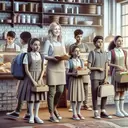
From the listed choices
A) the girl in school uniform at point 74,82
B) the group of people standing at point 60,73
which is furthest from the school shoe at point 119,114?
the girl in school uniform at point 74,82

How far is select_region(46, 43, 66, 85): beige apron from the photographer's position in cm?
529

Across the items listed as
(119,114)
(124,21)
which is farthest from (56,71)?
(124,21)

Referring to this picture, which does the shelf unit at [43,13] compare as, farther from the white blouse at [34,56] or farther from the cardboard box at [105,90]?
the cardboard box at [105,90]

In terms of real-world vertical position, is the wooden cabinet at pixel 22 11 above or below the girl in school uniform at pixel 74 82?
above

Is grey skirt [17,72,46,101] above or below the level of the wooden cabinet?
below

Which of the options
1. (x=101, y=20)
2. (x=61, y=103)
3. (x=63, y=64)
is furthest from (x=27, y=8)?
(x=63, y=64)

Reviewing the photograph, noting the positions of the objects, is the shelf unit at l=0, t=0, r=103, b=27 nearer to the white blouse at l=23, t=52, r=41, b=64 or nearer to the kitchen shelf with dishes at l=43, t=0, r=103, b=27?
the kitchen shelf with dishes at l=43, t=0, r=103, b=27

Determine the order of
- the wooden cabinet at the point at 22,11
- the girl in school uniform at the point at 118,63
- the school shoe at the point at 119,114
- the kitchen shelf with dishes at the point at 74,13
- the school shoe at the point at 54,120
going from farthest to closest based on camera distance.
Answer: the kitchen shelf with dishes at the point at 74,13, the wooden cabinet at the point at 22,11, the school shoe at the point at 119,114, the girl in school uniform at the point at 118,63, the school shoe at the point at 54,120

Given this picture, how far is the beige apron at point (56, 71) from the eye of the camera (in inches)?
208

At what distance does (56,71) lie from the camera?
5312 mm

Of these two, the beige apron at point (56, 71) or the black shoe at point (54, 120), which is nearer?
the beige apron at point (56, 71)

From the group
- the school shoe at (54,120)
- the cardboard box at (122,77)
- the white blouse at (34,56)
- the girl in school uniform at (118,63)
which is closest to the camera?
the white blouse at (34,56)

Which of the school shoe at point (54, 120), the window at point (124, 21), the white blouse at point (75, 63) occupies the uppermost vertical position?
the window at point (124, 21)

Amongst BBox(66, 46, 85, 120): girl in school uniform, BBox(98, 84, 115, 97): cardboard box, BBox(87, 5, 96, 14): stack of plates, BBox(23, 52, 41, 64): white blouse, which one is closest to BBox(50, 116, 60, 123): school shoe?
BBox(66, 46, 85, 120): girl in school uniform
